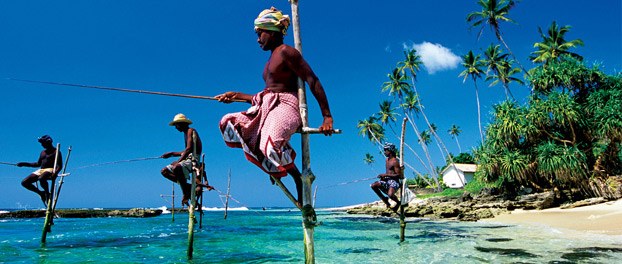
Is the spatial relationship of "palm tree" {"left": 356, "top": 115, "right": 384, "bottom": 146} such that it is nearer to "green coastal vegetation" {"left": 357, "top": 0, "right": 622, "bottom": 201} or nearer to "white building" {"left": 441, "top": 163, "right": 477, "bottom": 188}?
"white building" {"left": 441, "top": 163, "right": 477, "bottom": 188}

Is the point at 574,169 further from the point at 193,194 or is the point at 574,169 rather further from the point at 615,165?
the point at 193,194

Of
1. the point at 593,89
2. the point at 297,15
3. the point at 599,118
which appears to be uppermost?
the point at 593,89

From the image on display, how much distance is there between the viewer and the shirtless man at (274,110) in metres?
3.25

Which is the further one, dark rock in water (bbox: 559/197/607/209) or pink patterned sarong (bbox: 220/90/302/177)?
dark rock in water (bbox: 559/197/607/209)

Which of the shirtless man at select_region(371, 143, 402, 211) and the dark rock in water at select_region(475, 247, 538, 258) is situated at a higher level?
the shirtless man at select_region(371, 143, 402, 211)

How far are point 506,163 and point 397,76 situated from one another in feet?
94.4

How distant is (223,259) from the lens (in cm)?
922

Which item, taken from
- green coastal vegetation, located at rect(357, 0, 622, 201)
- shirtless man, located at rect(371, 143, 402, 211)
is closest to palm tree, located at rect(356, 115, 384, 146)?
green coastal vegetation, located at rect(357, 0, 622, 201)

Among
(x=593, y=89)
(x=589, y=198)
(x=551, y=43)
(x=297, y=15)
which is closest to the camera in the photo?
(x=297, y=15)

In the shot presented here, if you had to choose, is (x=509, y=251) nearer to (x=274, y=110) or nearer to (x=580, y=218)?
(x=274, y=110)

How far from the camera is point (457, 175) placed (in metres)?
51.9

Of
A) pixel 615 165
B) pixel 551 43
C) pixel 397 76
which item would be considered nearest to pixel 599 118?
pixel 615 165

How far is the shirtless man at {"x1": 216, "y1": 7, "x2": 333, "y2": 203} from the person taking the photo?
3.25 meters

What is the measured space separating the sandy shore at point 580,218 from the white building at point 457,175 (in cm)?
3046
